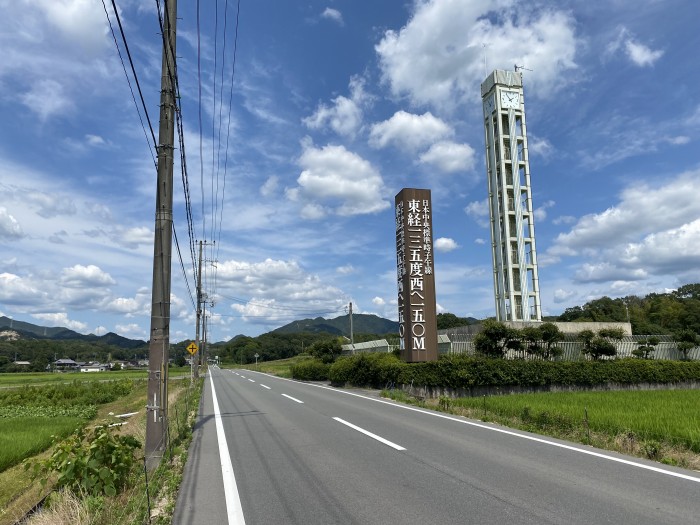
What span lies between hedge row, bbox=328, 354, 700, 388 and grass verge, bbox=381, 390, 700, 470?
205 cm

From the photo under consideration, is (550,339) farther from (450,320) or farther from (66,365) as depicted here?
(66,365)

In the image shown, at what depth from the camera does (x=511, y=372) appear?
20.6 metres

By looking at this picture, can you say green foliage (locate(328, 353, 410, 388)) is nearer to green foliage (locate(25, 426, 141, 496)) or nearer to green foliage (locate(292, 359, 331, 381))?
green foliage (locate(292, 359, 331, 381))

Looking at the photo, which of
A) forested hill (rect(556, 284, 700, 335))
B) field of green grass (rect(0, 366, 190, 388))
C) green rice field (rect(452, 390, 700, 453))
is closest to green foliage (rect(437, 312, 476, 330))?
forested hill (rect(556, 284, 700, 335))

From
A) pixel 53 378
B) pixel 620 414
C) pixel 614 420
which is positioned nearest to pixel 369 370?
pixel 620 414

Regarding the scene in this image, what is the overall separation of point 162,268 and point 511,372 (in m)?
16.4

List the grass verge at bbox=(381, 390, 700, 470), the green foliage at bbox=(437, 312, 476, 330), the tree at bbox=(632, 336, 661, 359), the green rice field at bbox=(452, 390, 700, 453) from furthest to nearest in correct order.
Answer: the green foliage at bbox=(437, 312, 476, 330) → the tree at bbox=(632, 336, 661, 359) → the green rice field at bbox=(452, 390, 700, 453) → the grass verge at bbox=(381, 390, 700, 470)

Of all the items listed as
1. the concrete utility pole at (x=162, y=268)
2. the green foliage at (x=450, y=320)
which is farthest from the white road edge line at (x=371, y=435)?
the green foliage at (x=450, y=320)

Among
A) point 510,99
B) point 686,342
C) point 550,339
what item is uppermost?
point 510,99

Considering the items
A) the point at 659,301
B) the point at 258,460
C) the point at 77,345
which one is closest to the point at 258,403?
the point at 258,460

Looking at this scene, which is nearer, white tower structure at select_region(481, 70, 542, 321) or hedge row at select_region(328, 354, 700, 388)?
hedge row at select_region(328, 354, 700, 388)

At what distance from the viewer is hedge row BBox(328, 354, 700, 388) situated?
1952 cm

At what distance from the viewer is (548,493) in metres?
5.70

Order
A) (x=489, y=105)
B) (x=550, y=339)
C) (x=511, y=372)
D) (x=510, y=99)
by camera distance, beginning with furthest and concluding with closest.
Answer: (x=489, y=105) → (x=510, y=99) → (x=550, y=339) → (x=511, y=372)
